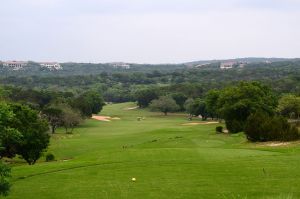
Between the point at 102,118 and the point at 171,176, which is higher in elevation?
the point at 171,176

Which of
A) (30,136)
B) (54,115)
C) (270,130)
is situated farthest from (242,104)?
(54,115)

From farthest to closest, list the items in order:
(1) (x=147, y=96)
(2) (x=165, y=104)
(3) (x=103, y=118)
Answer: (1) (x=147, y=96), (2) (x=165, y=104), (3) (x=103, y=118)

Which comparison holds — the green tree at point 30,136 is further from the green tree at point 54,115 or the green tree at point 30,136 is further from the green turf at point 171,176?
the green tree at point 54,115

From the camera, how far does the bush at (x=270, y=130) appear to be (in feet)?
145

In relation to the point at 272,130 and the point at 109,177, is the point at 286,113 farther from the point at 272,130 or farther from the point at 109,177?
the point at 109,177

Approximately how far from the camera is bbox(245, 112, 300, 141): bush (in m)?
44.3

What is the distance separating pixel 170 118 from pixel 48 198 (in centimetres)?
9731

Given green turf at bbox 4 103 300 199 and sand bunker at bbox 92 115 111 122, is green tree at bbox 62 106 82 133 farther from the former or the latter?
green turf at bbox 4 103 300 199

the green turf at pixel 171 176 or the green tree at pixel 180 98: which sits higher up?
the green turf at pixel 171 176

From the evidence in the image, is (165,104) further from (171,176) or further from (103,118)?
(171,176)

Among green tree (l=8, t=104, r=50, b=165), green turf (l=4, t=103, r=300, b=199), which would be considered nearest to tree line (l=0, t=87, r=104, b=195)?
green tree (l=8, t=104, r=50, b=165)

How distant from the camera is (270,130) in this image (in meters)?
44.7

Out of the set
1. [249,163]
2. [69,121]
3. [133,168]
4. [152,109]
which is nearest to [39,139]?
[133,168]

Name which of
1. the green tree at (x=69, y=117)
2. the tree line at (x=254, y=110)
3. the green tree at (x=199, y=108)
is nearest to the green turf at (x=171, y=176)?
the tree line at (x=254, y=110)
